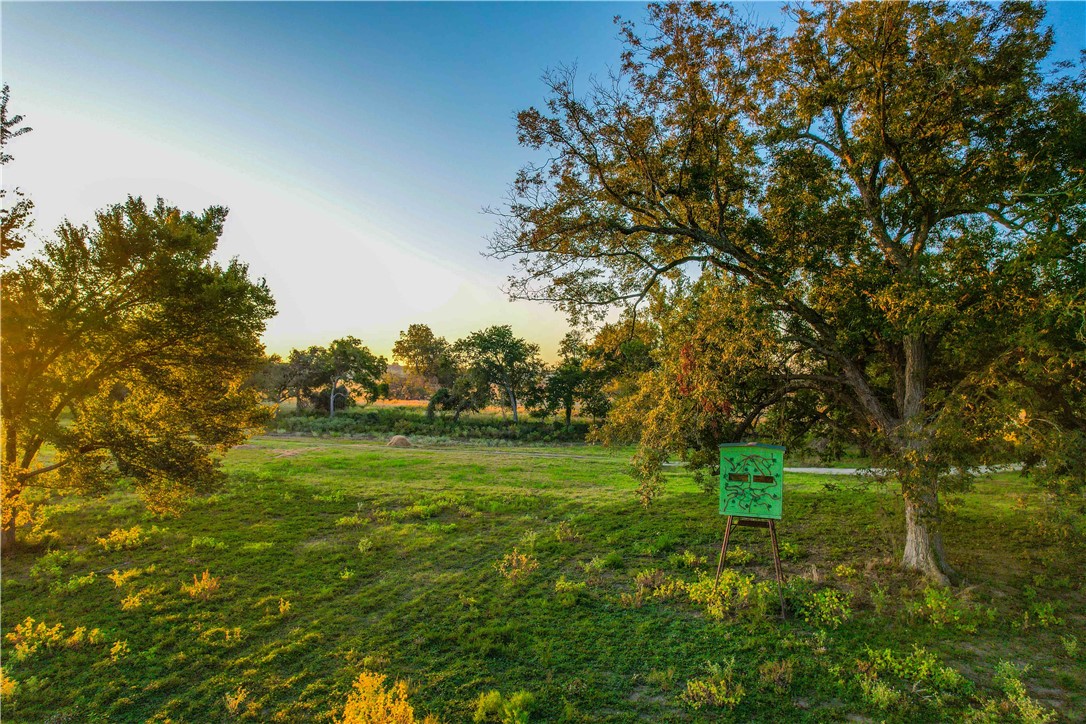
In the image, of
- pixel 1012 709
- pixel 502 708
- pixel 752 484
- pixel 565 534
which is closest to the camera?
pixel 1012 709

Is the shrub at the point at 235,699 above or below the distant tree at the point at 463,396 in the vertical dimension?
below

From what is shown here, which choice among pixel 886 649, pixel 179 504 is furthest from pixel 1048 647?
pixel 179 504

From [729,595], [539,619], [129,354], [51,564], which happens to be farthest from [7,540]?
[729,595]

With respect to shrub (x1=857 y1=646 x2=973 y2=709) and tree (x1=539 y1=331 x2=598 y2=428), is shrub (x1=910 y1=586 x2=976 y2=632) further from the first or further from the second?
tree (x1=539 y1=331 x2=598 y2=428)

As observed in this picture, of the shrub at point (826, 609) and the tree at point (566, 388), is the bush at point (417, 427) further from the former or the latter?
the shrub at point (826, 609)

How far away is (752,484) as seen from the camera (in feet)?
29.3

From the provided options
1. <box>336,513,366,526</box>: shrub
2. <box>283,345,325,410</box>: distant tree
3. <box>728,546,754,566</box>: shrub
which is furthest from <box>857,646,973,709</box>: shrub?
<box>283,345,325,410</box>: distant tree

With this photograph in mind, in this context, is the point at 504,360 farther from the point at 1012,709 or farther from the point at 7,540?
the point at 1012,709

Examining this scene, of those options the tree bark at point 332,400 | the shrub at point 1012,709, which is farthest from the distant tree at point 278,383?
the shrub at point 1012,709

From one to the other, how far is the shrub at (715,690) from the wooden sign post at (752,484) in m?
2.74

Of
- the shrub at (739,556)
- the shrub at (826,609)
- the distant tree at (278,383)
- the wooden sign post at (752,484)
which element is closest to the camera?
the shrub at (826,609)

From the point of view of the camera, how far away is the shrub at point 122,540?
39.4ft

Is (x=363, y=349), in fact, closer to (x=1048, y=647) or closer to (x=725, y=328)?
(x=725, y=328)

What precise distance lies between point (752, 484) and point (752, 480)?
0.07 metres
